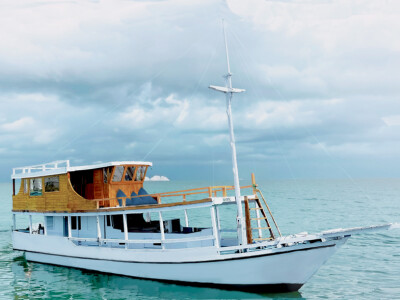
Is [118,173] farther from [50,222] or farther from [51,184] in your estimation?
[50,222]

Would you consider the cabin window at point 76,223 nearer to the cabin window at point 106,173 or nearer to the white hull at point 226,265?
the white hull at point 226,265

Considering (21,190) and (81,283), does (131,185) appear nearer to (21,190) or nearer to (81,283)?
(81,283)

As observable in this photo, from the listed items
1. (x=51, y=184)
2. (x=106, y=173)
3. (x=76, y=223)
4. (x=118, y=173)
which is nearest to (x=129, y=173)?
(x=118, y=173)

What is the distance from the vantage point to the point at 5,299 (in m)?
17.5

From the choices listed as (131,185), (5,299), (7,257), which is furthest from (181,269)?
(7,257)

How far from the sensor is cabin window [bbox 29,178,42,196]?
23.5 metres

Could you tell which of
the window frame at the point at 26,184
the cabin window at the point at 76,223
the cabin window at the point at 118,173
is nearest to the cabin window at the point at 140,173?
the cabin window at the point at 118,173

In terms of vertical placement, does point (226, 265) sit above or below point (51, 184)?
below

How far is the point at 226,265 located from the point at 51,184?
12.3m

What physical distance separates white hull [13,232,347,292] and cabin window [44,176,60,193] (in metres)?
4.75

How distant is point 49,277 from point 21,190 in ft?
23.1

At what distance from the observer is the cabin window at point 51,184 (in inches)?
875

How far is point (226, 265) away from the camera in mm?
15922

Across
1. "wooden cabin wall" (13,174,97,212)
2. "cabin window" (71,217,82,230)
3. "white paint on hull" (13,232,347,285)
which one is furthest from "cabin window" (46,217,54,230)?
"white paint on hull" (13,232,347,285)
